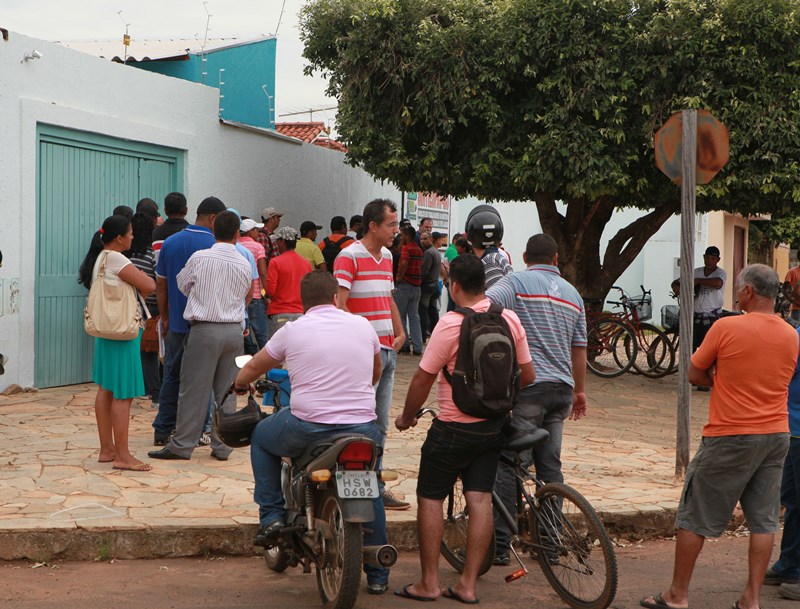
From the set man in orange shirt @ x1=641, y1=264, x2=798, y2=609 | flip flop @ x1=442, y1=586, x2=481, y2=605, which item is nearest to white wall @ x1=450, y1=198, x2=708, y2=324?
man in orange shirt @ x1=641, y1=264, x2=798, y2=609

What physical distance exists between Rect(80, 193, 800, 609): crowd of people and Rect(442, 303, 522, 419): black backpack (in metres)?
0.08

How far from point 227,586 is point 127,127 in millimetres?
8058

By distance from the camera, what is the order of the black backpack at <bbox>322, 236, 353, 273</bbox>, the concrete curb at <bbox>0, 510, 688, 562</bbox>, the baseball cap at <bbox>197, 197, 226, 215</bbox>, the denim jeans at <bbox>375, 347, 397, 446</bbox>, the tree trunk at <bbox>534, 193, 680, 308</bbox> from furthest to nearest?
the tree trunk at <bbox>534, 193, 680, 308</bbox>
the black backpack at <bbox>322, 236, 353, 273</bbox>
the baseball cap at <bbox>197, 197, 226, 215</bbox>
the denim jeans at <bbox>375, 347, 397, 446</bbox>
the concrete curb at <bbox>0, 510, 688, 562</bbox>

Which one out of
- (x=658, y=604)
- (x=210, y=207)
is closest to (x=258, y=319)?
(x=210, y=207)

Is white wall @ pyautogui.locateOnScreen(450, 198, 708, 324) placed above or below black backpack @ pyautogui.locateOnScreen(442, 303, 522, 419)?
above

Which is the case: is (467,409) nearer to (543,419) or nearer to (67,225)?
(543,419)

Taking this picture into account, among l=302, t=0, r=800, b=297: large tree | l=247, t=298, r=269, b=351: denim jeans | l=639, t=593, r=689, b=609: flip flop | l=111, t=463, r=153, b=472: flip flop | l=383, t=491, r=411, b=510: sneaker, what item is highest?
l=302, t=0, r=800, b=297: large tree

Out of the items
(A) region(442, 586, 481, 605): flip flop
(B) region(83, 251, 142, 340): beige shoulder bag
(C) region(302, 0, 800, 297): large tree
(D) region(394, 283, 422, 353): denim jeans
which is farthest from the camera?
(D) region(394, 283, 422, 353): denim jeans

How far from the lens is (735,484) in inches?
209

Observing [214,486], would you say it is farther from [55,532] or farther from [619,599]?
[619,599]

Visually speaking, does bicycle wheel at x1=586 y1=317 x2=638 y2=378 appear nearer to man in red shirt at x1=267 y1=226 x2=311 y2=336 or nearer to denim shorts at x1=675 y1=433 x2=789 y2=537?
man in red shirt at x1=267 y1=226 x2=311 y2=336

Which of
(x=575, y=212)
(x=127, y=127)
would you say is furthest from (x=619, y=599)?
(x=575, y=212)

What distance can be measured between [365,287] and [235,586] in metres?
2.01

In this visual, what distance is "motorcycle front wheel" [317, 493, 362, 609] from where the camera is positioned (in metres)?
4.88
